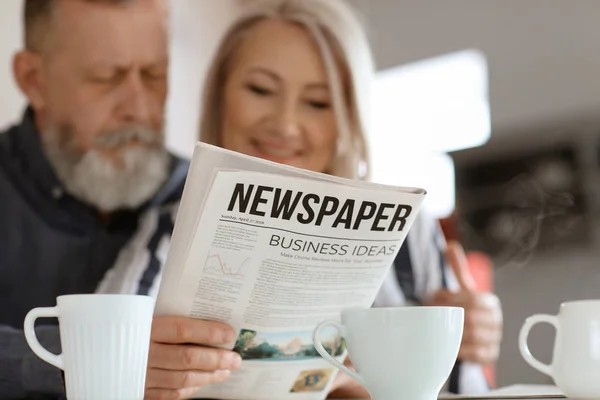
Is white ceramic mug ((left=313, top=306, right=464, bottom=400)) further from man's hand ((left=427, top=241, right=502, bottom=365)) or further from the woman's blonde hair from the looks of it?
the woman's blonde hair

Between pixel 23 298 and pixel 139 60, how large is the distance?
54 cm

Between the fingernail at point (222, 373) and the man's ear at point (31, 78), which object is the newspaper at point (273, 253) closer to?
the fingernail at point (222, 373)

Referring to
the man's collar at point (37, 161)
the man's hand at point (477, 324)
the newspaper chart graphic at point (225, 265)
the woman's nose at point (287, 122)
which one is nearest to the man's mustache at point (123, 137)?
the man's collar at point (37, 161)

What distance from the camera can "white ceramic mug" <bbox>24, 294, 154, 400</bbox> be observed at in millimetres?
555

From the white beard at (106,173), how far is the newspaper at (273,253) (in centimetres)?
66

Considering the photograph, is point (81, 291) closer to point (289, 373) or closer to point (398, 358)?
point (289, 373)

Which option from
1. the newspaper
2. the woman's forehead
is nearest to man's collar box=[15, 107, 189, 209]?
the woman's forehead

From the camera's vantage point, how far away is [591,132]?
7.71 ft

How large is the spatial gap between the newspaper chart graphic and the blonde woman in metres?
0.62

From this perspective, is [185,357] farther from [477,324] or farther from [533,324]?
[477,324]

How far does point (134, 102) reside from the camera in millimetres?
1405

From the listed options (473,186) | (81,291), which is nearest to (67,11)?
(81,291)

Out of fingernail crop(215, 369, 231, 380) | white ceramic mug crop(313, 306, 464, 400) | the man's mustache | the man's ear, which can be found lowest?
fingernail crop(215, 369, 231, 380)

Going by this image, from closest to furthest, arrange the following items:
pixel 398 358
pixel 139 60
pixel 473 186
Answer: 1. pixel 398 358
2. pixel 139 60
3. pixel 473 186
